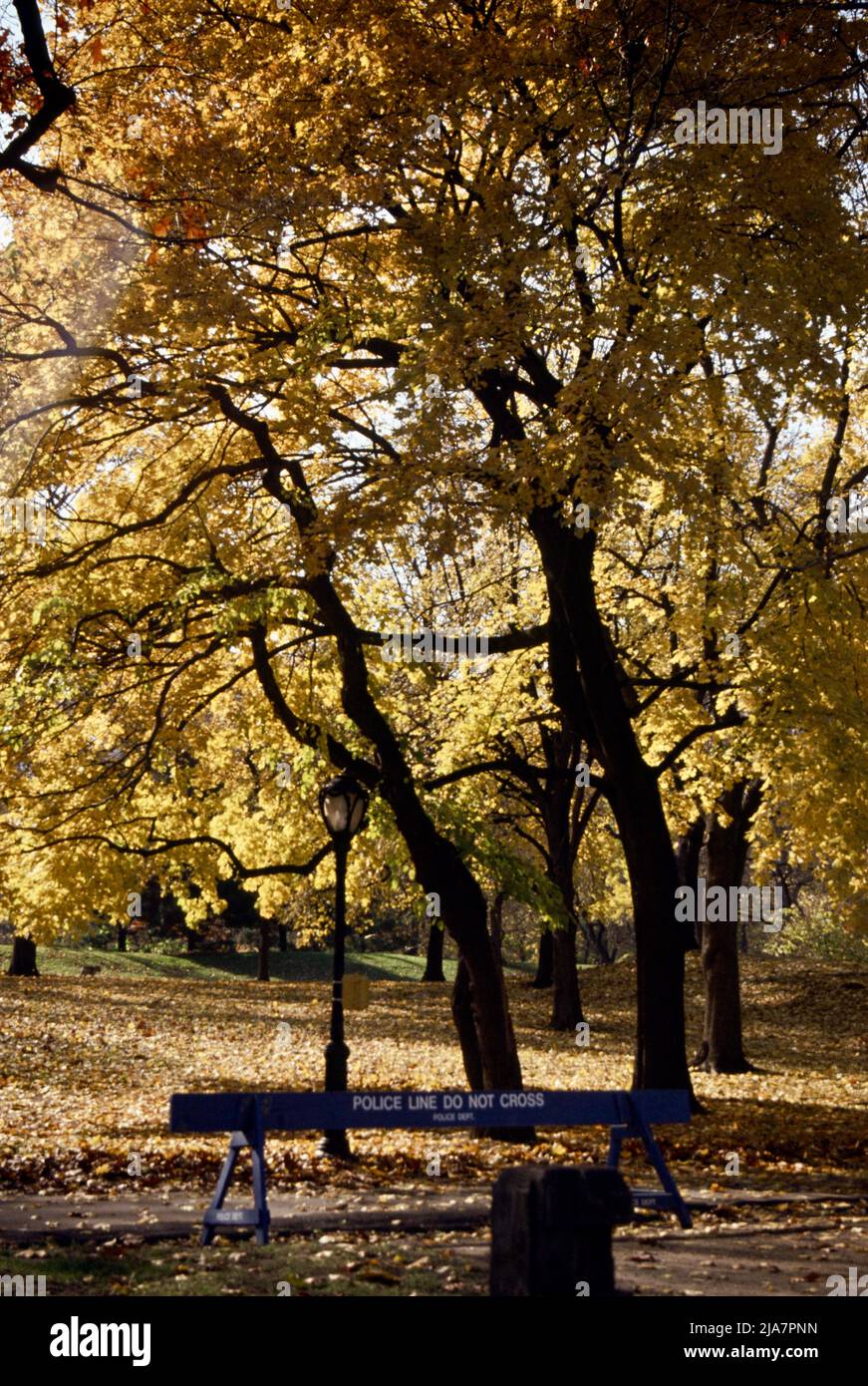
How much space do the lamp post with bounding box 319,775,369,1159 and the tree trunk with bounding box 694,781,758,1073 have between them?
819 centimetres

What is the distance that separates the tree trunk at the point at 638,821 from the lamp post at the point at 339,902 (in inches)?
110

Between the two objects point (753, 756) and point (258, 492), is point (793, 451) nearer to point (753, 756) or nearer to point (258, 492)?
point (753, 756)

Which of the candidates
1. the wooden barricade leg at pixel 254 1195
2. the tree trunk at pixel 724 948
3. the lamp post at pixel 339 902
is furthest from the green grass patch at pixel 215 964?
the wooden barricade leg at pixel 254 1195

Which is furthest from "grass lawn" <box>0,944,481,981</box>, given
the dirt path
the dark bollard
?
the dark bollard

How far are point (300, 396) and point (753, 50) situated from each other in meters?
5.32

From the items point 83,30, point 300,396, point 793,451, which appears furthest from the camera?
point 793,451

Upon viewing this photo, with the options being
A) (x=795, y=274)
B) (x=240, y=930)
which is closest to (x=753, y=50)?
(x=795, y=274)

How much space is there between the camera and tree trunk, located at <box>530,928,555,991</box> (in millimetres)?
37844

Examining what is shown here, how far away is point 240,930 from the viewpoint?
5944 centimetres

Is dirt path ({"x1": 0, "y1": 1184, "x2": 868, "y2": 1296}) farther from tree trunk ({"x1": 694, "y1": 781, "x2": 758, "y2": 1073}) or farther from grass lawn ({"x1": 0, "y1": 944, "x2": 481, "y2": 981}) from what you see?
grass lawn ({"x1": 0, "y1": 944, "x2": 481, "y2": 981})

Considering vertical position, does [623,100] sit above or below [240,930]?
above

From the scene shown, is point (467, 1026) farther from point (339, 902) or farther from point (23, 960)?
point (23, 960)

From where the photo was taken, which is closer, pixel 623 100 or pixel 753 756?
pixel 623 100

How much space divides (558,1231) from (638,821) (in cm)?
1022
